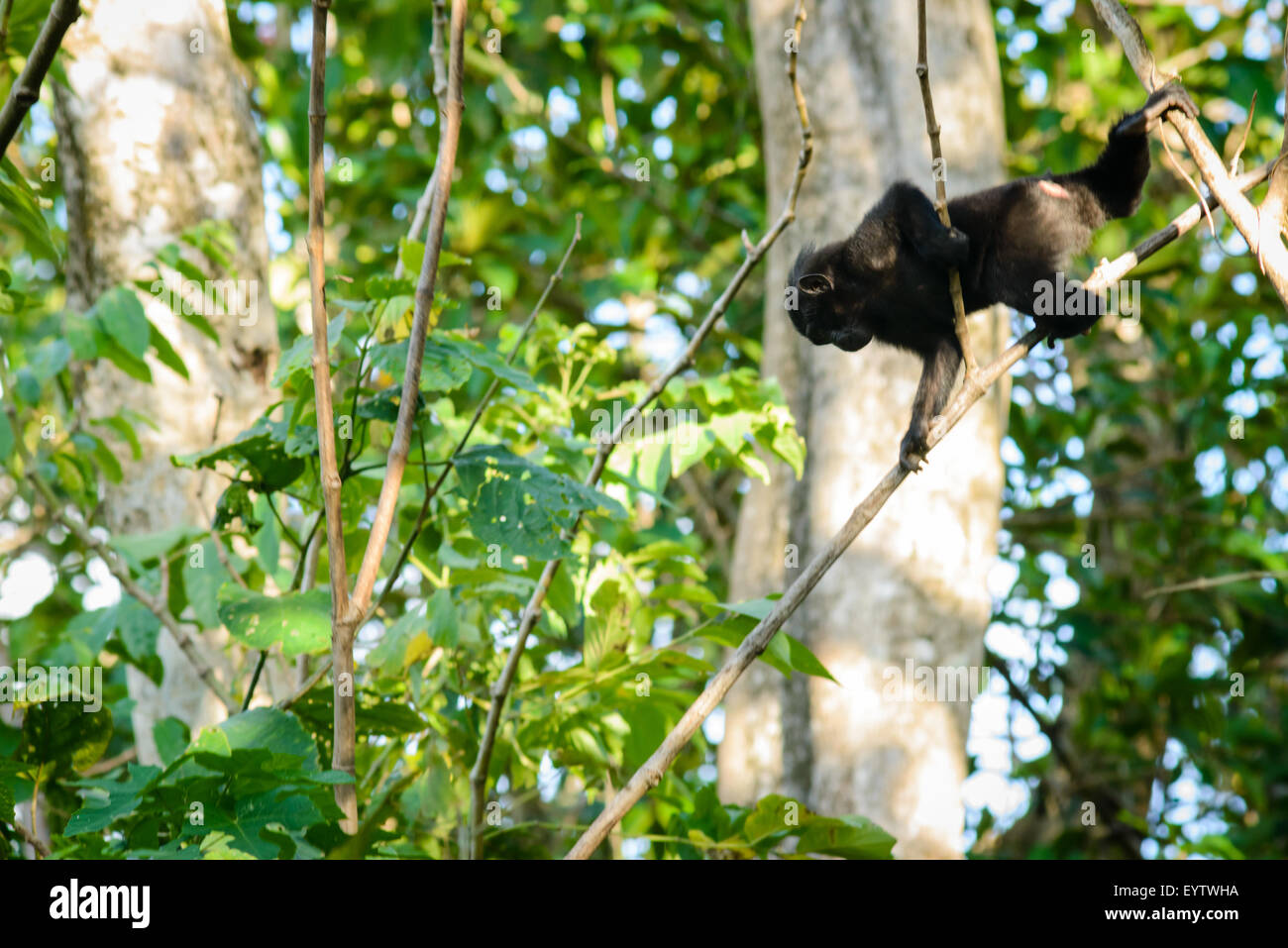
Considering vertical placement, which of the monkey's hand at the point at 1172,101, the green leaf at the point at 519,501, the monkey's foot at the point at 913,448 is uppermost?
the monkey's hand at the point at 1172,101

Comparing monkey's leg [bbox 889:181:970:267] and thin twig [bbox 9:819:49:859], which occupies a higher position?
monkey's leg [bbox 889:181:970:267]

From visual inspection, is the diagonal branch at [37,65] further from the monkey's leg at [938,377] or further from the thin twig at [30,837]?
the monkey's leg at [938,377]

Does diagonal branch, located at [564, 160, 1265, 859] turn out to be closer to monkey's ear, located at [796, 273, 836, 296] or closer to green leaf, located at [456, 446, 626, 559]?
green leaf, located at [456, 446, 626, 559]

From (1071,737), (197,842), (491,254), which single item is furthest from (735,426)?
(1071,737)

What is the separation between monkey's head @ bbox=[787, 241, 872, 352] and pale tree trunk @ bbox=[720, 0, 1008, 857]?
788mm

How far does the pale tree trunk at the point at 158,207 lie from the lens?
320cm

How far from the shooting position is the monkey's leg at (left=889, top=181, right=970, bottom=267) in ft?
8.49

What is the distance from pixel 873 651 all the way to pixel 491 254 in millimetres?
3546

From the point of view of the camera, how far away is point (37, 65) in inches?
59.5

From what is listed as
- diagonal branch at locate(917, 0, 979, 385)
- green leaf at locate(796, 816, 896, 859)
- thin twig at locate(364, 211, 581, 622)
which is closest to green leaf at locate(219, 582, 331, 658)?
thin twig at locate(364, 211, 581, 622)

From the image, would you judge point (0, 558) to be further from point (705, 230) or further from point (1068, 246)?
point (705, 230)

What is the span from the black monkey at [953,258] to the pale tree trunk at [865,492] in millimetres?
663

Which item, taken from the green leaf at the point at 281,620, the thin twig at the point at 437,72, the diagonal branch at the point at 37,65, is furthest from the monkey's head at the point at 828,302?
the diagonal branch at the point at 37,65

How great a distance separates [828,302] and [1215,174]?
1.30 m
